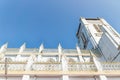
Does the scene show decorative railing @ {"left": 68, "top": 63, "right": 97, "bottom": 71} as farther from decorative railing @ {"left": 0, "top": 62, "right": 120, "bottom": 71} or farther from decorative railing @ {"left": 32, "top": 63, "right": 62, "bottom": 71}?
decorative railing @ {"left": 32, "top": 63, "right": 62, "bottom": 71}

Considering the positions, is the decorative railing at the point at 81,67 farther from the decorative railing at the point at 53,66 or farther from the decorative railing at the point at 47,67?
the decorative railing at the point at 47,67

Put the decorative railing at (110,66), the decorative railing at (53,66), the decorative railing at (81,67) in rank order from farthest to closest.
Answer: the decorative railing at (110,66) → the decorative railing at (81,67) → the decorative railing at (53,66)

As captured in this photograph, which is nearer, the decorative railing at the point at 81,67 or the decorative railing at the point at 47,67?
the decorative railing at the point at 47,67

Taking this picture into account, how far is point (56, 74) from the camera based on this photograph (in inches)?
529

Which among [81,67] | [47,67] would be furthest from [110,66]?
[47,67]

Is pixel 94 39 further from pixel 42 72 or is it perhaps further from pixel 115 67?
pixel 42 72

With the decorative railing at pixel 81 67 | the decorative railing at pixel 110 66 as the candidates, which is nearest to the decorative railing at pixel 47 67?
the decorative railing at pixel 81 67

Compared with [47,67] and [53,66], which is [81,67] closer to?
[53,66]

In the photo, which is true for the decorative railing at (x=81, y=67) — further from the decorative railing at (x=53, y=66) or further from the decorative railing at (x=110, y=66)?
the decorative railing at (x=110, y=66)

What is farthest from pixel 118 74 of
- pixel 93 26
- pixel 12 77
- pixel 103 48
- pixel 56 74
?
pixel 93 26

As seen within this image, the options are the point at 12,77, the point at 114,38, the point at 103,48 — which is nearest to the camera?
the point at 12,77

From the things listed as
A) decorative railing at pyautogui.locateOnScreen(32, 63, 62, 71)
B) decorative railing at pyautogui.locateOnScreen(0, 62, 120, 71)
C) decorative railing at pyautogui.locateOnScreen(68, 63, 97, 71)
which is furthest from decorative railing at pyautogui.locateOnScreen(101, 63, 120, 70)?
decorative railing at pyautogui.locateOnScreen(32, 63, 62, 71)

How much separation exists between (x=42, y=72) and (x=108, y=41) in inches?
538

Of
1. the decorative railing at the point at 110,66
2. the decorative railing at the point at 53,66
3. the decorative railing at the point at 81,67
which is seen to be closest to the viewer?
the decorative railing at the point at 53,66
